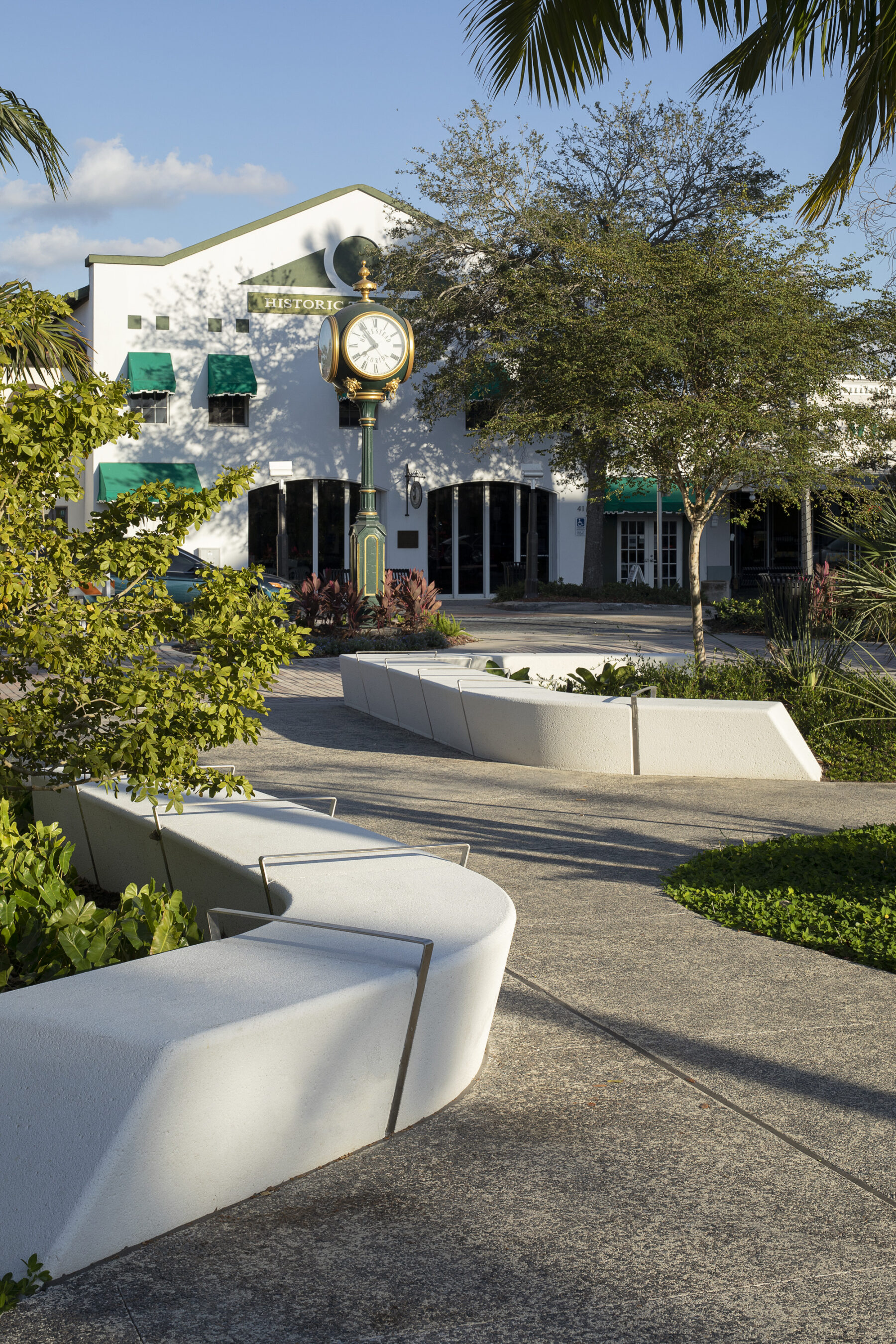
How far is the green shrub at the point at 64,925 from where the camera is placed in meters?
3.87

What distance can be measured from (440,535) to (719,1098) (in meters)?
31.6

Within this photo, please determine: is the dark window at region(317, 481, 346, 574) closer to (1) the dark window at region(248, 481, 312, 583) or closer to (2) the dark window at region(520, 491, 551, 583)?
(1) the dark window at region(248, 481, 312, 583)

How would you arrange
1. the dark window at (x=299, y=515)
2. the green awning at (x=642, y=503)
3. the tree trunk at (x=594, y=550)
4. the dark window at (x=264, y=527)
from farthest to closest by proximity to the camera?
the green awning at (x=642, y=503) < the tree trunk at (x=594, y=550) < the dark window at (x=299, y=515) < the dark window at (x=264, y=527)

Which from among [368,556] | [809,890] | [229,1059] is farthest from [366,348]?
[229,1059]

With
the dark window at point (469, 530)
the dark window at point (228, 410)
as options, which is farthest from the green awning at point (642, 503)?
the dark window at point (228, 410)

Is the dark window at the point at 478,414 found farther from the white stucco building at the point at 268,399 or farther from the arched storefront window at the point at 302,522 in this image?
the arched storefront window at the point at 302,522

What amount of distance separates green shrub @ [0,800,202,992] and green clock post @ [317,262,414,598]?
1539 centimetres

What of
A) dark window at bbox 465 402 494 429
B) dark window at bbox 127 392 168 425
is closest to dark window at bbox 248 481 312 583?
dark window at bbox 127 392 168 425

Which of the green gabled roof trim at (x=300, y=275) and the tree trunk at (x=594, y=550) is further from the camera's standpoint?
the tree trunk at (x=594, y=550)

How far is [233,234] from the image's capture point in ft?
104

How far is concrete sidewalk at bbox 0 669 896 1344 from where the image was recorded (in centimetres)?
260

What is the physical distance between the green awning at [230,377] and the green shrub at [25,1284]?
30.3 meters

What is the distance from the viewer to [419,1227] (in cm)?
295

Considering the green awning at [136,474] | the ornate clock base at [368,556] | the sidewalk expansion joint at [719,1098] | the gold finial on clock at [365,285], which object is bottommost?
the sidewalk expansion joint at [719,1098]
